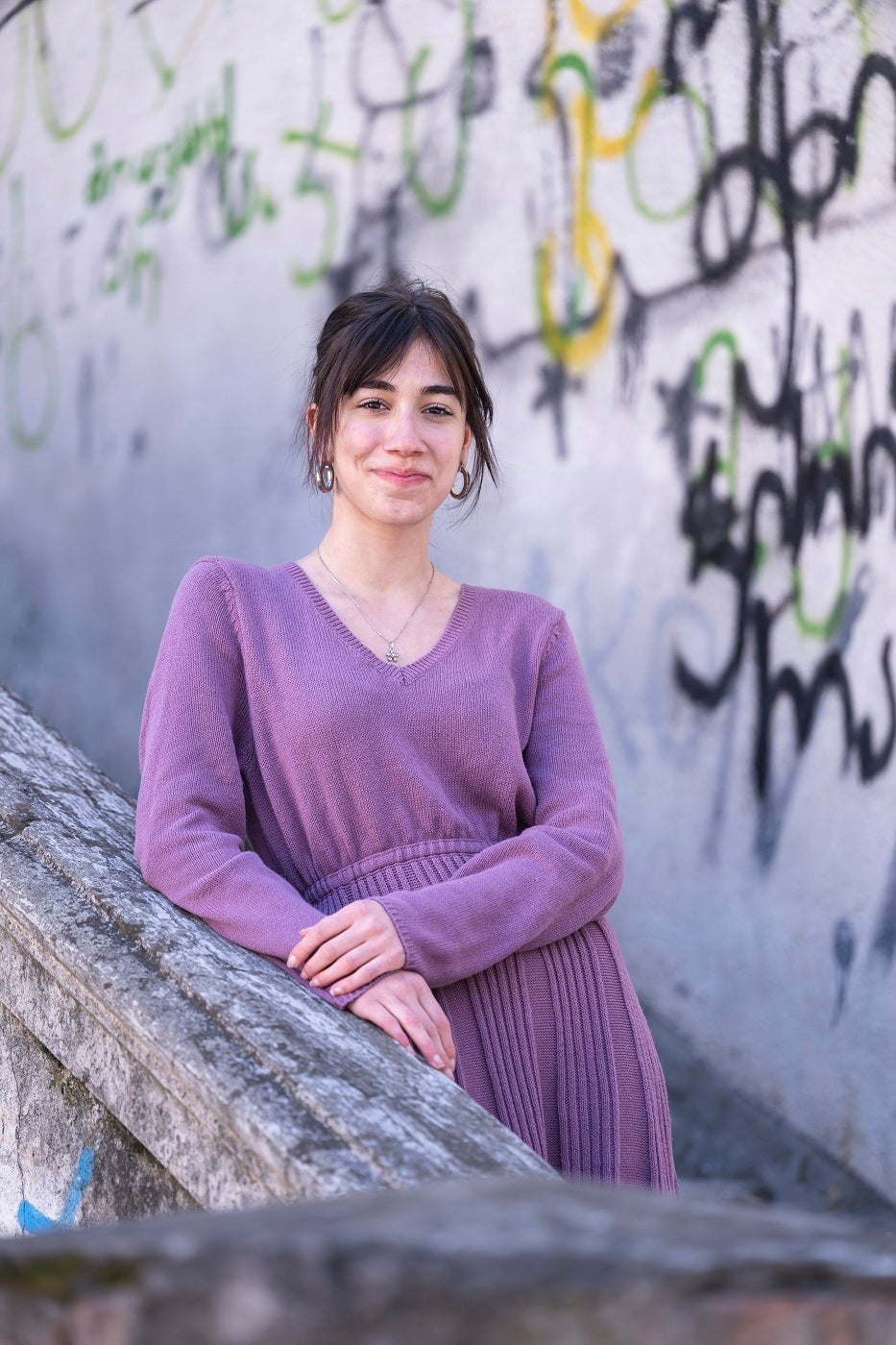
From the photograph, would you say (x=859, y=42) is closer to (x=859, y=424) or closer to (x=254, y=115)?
(x=859, y=424)

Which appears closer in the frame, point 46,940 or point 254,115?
point 46,940

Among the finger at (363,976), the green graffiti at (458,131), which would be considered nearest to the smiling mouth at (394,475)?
the finger at (363,976)

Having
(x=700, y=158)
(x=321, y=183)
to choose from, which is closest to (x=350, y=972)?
(x=700, y=158)

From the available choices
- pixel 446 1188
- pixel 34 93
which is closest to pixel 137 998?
pixel 446 1188

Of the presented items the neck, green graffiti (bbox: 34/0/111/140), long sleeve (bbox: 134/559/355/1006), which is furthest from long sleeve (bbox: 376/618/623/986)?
green graffiti (bbox: 34/0/111/140)

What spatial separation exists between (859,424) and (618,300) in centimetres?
74

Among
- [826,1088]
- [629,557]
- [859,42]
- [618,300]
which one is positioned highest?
[859,42]

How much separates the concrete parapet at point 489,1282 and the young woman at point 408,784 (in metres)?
1.22

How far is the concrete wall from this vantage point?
12.0 ft

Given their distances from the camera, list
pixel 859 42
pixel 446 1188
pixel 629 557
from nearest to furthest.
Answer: pixel 446 1188
pixel 859 42
pixel 629 557

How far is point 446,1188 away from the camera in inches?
36.1

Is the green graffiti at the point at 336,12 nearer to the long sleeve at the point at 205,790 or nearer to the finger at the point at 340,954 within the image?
the long sleeve at the point at 205,790

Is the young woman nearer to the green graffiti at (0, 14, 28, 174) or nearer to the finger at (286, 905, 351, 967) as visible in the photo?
the finger at (286, 905, 351, 967)

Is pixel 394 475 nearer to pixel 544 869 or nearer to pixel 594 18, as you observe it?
pixel 544 869
